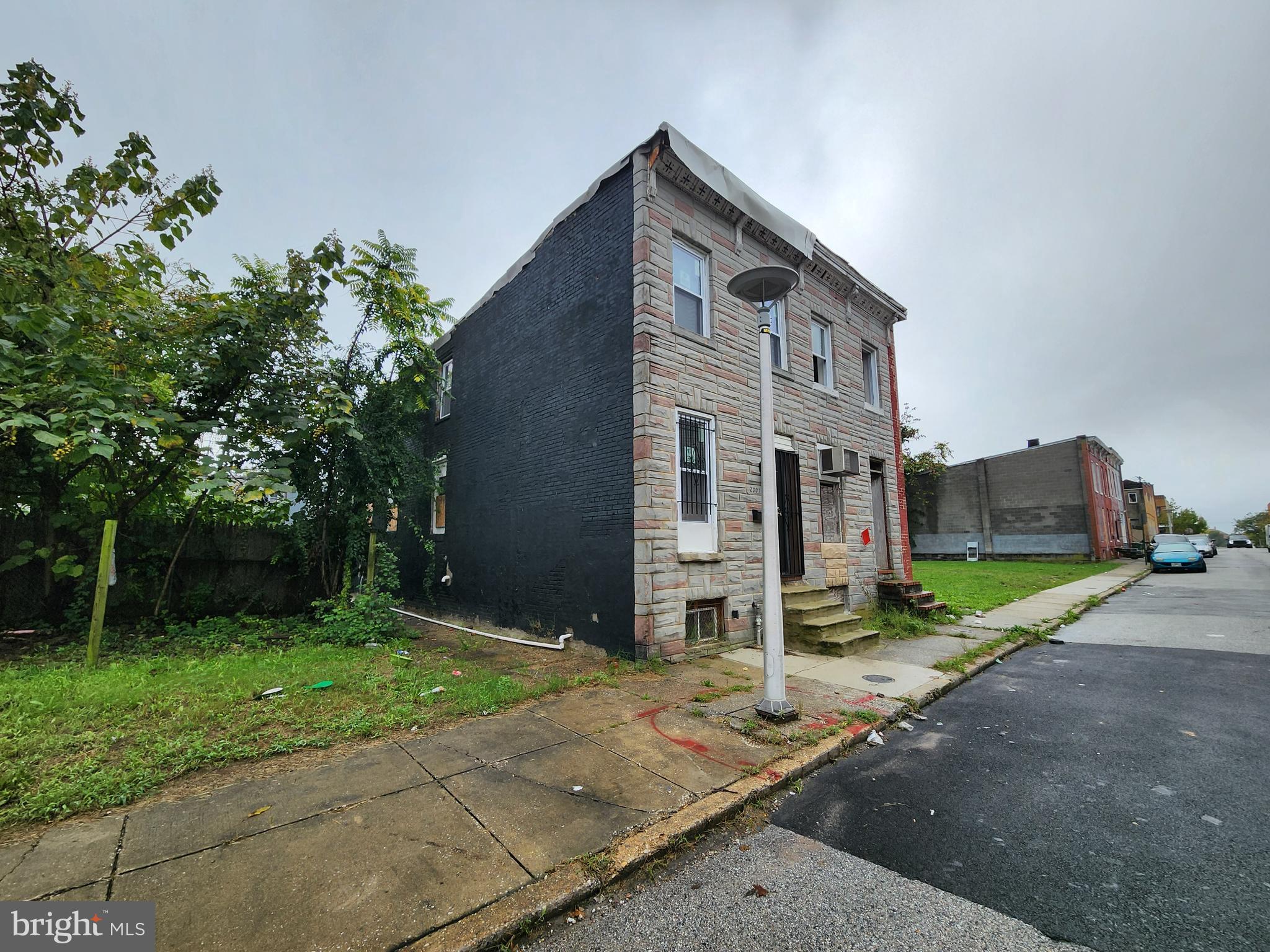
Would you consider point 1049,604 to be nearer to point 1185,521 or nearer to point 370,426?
point 370,426

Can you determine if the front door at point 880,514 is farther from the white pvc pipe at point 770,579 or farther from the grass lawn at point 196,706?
the white pvc pipe at point 770,579

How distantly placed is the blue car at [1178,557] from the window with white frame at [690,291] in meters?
28.6

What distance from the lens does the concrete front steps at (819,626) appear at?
25.2 ft

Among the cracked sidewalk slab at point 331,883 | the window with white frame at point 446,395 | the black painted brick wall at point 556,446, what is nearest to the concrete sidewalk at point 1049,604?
the black painted brick wall at point 556,446

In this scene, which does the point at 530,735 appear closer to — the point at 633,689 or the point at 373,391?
the point at 633,689

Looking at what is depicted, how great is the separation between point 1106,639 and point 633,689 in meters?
8.51

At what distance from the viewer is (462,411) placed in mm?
11508

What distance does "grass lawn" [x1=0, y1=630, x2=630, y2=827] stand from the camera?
3287mm

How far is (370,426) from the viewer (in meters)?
8.80

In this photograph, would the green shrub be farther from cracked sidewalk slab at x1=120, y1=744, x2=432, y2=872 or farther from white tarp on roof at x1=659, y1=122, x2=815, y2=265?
white tarp on roof at x1=659, y1=122, x2=815, y2=265

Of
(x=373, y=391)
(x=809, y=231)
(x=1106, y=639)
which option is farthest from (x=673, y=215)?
(x=1106, y=639)

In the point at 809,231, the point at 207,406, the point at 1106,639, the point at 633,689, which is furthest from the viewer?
the point at 809,231

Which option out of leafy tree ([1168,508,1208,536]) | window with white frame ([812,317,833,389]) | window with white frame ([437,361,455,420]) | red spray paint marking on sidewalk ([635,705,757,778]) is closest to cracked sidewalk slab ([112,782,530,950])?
red spray paint marking on sidewalk ([635,705,757,778])

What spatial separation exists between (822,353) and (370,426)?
29.5ft
